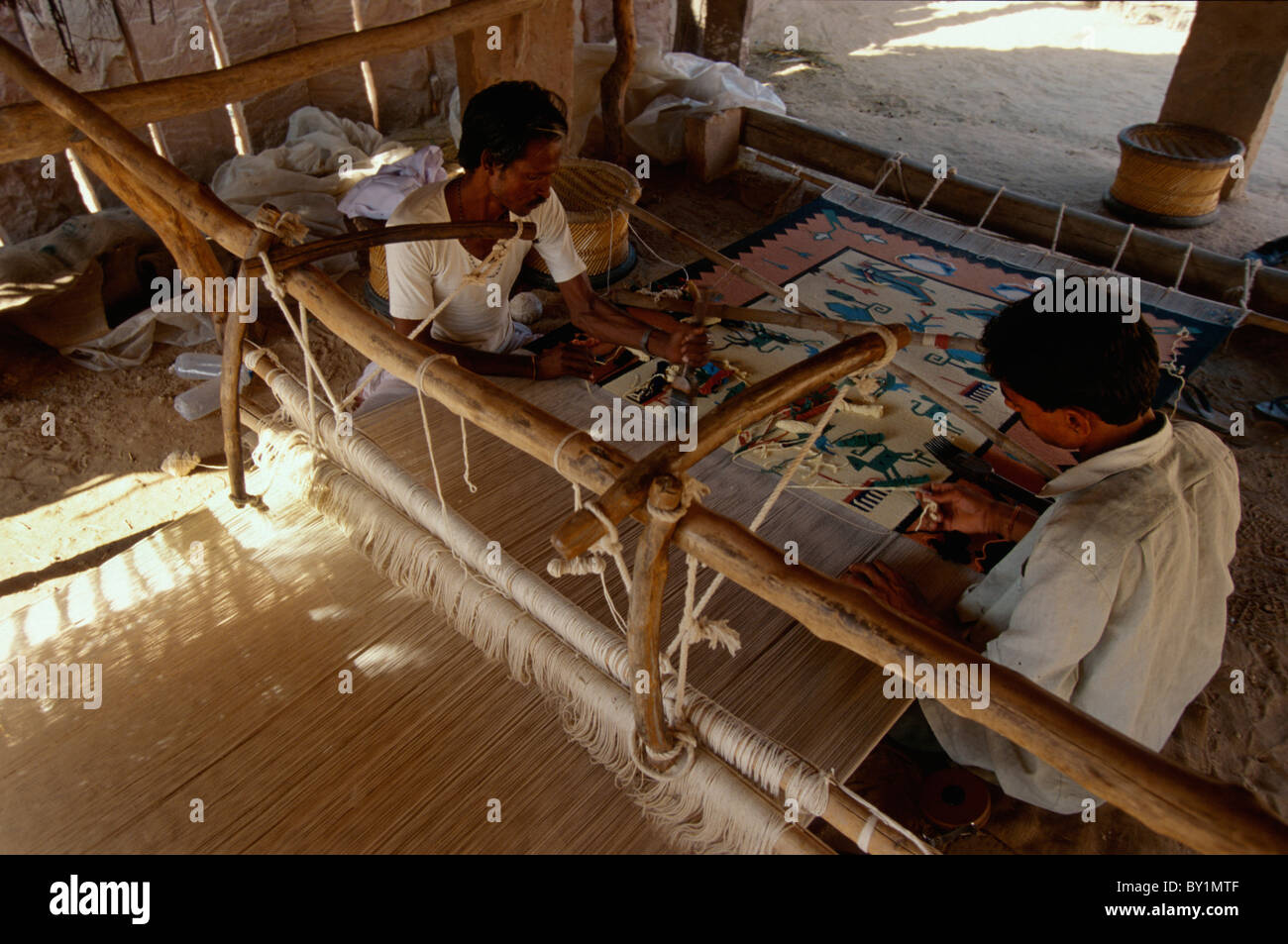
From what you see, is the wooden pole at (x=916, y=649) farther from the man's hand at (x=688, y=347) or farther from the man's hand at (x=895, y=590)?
the man's hand at (x=688, y=347)

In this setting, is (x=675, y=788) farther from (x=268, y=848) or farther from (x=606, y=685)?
(x=268, y=848)

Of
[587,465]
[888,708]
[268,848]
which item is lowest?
[268,848]

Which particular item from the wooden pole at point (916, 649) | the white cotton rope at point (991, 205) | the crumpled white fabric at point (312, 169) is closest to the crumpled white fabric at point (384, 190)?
the crumpled white fabric at point (312, 169)

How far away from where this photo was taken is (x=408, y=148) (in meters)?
5.05

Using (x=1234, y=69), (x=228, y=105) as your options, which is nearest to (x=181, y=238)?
(x=228, y=105)

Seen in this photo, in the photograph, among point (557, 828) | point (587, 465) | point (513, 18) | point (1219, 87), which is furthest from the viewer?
point (1219, 87)

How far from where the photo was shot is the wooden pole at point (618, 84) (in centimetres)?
449

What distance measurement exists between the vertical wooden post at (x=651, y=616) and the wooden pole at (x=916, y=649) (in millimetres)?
36

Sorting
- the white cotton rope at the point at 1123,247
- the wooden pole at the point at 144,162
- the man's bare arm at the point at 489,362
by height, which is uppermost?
the wooden pole at the point at 144,162

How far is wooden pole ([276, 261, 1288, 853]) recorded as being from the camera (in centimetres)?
76

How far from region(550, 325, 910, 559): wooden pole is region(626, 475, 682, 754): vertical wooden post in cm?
3

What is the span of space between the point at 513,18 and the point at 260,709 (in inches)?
120

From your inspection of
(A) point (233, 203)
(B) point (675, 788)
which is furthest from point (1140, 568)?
(A) point (233, 203)
